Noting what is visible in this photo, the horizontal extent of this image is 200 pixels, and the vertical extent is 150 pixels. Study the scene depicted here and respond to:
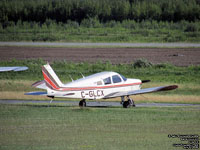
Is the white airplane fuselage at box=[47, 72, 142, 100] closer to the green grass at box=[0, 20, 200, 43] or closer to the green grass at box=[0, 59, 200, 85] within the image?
Answer: the green grass at box=[0, 59, 200, 85]

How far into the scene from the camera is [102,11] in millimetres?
87625

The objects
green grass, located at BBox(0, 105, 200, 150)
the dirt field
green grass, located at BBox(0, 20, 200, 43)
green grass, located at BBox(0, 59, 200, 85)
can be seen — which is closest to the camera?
green grass, located at BBox(0, 105, 200, 150)

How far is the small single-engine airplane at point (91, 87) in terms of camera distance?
21906mm

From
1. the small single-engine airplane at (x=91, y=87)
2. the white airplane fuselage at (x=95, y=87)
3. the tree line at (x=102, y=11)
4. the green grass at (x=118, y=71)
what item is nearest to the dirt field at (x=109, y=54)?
the green grass at (x=118, y=71)

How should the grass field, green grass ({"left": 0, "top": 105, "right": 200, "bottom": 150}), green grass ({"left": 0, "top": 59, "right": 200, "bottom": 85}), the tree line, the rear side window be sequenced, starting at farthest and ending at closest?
the tree line < green grass ({"left": 0, "top": 59, "right": 200, "bottom": 85}) < the grass field < the rear side window < green grass ({"left": 0, "top": 105, "right": 200, "bottom": 150})

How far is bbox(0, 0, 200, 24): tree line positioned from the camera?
84.7 m

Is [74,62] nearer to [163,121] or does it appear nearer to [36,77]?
[36,77]

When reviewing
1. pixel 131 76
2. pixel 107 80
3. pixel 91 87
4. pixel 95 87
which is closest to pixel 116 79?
pixel 107 80

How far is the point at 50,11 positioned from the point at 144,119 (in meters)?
71.4

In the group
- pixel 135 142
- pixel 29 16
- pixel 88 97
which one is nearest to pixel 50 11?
pixel 29 16

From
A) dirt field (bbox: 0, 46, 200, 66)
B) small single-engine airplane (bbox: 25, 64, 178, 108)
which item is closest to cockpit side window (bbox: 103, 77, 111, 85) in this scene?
small single-engine airplane (bbox: 25, 64, 178, 108)

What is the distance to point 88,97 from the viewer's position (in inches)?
902

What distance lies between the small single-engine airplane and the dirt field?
Result: 22.4 m

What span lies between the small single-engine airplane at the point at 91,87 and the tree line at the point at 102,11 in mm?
59338
